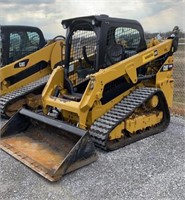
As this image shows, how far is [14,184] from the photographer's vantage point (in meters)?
3.96

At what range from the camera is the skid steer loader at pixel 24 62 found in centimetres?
729

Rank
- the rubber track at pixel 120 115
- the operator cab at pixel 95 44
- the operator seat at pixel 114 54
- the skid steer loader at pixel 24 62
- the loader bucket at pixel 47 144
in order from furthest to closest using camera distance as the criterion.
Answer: the skid steer loader at pixel 24 62 → the operator seat at pixel 114 54 → the operator cab at pixel 95 44 → the rubber track at pixel 120 115 → the loader bucket at pixel 47 144

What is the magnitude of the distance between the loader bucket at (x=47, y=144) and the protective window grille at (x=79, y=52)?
1.09m

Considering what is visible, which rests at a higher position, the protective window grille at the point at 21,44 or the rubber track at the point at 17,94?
the protective window grille at the point at 21,44

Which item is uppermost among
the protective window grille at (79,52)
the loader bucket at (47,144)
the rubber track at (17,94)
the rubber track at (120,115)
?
the protective window grille at (79,52)

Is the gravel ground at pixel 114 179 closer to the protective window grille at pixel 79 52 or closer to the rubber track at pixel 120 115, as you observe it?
the rubber track at pixel 120 115

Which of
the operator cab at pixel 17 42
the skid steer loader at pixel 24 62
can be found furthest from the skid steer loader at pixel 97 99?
the operator cab at pixel 17 42

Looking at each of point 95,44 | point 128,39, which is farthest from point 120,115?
point 128,39

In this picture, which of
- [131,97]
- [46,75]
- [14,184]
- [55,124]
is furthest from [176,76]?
[14,184]

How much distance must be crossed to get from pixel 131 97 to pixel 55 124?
1452 mm

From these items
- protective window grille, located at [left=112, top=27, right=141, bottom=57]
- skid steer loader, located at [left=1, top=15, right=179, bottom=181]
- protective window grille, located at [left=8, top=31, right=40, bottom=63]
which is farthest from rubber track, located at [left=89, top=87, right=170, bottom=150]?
protective window grille, located at [left=8, top=31, right=40, bottom=63]

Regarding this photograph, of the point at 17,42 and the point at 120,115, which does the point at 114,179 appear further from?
the point at 17,42

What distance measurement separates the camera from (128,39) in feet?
19.8

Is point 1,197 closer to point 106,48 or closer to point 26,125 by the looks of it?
point 26,125
